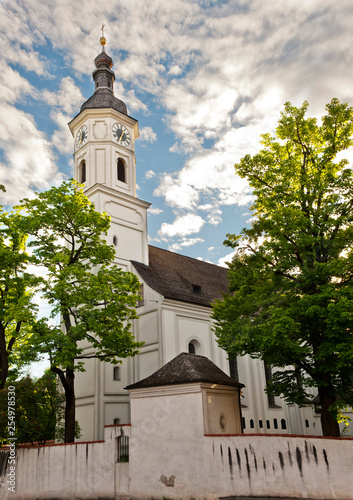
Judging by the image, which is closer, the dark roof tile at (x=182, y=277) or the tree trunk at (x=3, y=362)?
the tree trunk at (x=3, y=362)

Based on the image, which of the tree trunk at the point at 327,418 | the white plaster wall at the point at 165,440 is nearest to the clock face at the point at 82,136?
the white plaster wall at the point at 165,440

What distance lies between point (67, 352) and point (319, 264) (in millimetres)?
9918

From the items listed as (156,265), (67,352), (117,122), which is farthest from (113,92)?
(67,352)

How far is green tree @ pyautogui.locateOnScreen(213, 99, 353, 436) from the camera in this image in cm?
1361

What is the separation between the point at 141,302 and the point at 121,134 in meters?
12.9

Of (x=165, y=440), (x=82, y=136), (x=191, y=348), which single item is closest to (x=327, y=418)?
(x=165, y=440)

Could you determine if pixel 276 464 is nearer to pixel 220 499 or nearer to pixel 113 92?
pixel 220 499

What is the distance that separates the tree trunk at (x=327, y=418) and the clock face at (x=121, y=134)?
907 inches

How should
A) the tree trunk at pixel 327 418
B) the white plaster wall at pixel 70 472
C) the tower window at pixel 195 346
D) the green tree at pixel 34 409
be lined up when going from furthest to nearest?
the tower window at pixel 195 346
the green tree at pixel 34 409
the white plaster wall at pixel 70 472
the tree trunk at pixel 327 418

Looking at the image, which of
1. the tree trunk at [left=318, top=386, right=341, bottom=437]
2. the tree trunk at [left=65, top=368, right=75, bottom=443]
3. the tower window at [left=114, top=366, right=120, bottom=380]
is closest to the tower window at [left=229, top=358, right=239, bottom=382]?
the tower window at [left=114, top=366, right=120, bottom=380]

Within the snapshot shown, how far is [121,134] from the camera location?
104ft

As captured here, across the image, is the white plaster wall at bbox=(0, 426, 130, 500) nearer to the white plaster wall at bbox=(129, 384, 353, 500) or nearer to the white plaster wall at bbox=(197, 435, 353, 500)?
the white plaster wall at bbox=(129, 384, 353, 500)

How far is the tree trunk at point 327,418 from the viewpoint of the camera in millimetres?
13563

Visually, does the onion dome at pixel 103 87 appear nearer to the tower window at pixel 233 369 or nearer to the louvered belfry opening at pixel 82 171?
the louvered belfry opening at pixel 82 171
